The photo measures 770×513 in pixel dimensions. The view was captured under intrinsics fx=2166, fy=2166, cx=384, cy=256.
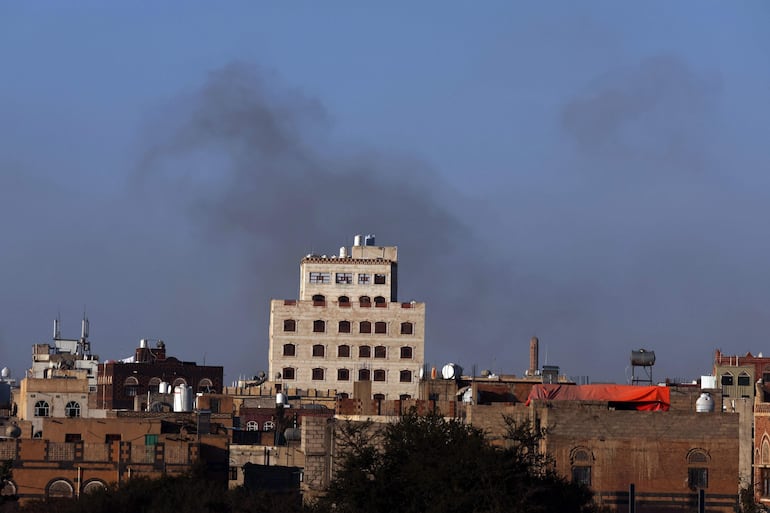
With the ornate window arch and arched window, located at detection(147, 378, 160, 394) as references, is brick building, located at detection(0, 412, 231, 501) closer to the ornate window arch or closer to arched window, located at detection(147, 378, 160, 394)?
the ornate window arch

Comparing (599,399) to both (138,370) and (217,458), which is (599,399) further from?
(138,370)

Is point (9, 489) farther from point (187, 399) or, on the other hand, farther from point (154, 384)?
point (154, 384)

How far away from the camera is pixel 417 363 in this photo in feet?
576

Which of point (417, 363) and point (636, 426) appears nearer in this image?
point (636, 426)

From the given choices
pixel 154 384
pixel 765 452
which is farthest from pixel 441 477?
pixel 154 384

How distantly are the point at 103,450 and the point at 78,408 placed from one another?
4622cm

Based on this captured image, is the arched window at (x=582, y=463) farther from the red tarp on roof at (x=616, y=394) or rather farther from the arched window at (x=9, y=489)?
the arched window at (x=9, y=489)

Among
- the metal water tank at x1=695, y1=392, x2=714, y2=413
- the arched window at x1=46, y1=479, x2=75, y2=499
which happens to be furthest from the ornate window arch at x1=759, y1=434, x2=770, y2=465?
the arched window at x1=46, y1=479, x2=75, y2=499

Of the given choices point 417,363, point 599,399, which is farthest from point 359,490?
point 417,363

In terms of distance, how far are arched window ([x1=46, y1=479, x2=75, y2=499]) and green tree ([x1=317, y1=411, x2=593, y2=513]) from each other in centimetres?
1962

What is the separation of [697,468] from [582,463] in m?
5.24

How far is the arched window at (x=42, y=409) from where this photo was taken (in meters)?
149

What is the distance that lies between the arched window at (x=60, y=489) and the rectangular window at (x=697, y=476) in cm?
2896

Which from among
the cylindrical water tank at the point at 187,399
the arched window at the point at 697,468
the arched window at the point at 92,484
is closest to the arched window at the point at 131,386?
the cylindrical water tank at the point at 187,399
